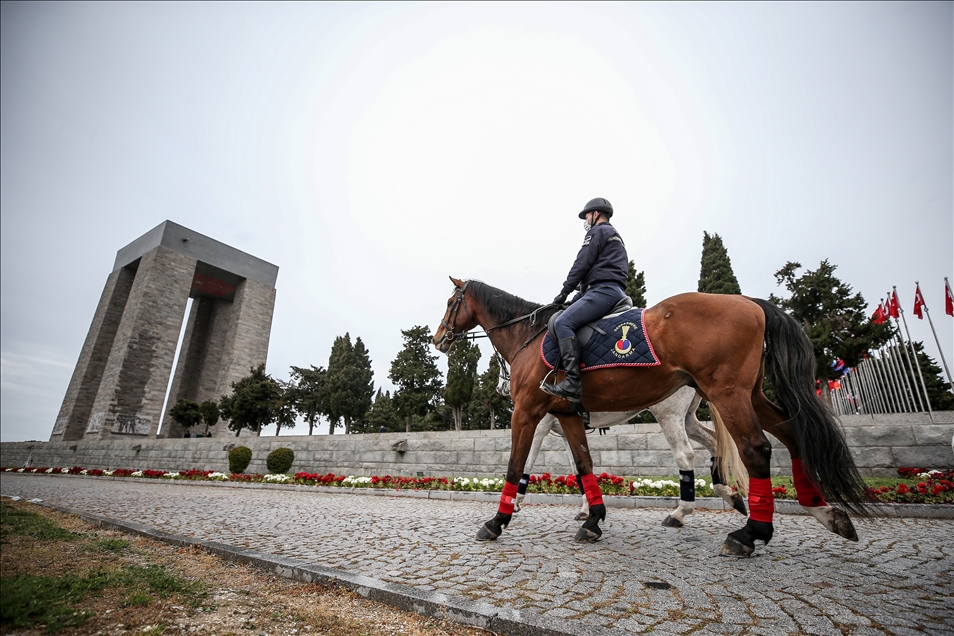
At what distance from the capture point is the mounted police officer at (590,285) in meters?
4.16

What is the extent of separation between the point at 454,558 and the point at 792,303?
1053 inches

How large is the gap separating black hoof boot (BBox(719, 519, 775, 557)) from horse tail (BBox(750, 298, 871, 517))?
1.84 feet

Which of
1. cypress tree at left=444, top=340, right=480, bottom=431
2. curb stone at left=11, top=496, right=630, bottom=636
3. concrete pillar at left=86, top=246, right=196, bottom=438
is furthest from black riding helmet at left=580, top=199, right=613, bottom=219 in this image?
concrete pillar at left=86, top=246, right=196, bottom=438

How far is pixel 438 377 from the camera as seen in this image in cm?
3653

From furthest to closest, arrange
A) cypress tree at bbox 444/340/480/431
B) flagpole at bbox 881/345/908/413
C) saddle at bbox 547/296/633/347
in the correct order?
cypress tree at bbox 444/340/480/431, flagpole at bbox 881/345/908/413, saddle at bbox 547/296/633/347

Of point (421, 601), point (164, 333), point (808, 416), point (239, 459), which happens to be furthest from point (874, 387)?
point (164, 333)

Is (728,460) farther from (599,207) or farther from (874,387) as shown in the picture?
(874,387)

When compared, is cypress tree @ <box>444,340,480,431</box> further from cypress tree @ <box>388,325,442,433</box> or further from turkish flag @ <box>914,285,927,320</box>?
turkish flag @ <box>914,285,927,320</box>

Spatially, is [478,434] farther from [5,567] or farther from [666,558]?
[5,567]

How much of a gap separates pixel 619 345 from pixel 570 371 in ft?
1.72

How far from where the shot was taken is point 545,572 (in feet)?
10.7

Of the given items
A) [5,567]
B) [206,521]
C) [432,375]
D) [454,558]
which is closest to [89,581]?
[5,567]

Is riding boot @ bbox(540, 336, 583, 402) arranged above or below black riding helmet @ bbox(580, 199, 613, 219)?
below

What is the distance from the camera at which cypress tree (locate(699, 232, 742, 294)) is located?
23312mm
